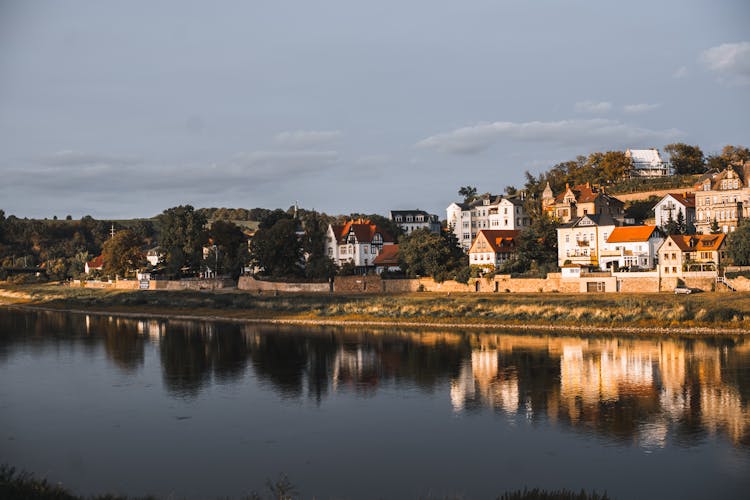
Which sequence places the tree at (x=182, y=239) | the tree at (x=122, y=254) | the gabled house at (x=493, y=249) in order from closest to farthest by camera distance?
the gabled house at (x=493, y=249) < the tree at (x=182, y=239) < the tree at (x=122, y=254)

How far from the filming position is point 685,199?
238ft

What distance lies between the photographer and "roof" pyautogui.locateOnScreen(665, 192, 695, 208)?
2788 inches

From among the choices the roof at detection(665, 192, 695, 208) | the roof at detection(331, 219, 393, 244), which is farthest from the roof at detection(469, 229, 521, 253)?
the roof at detection(665, 192, 695, 208)

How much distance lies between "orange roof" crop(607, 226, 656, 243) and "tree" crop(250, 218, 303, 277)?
3076 cm

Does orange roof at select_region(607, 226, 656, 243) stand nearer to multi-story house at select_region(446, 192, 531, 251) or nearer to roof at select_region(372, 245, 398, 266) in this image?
multi-story house at select_region(446, 192, 531, 251)

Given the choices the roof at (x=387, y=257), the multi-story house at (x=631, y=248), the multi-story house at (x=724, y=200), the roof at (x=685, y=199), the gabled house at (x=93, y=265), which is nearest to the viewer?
the multi-story house at (x=631, y=248)

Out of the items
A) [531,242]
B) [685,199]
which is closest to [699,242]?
[531,242]

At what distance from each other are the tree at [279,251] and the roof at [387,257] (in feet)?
27.4

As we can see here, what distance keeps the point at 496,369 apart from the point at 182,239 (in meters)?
60.7

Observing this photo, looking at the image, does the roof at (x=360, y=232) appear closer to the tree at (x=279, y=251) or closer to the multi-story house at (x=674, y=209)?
the tree at (x=279, y=251)

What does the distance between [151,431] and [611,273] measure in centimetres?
3974

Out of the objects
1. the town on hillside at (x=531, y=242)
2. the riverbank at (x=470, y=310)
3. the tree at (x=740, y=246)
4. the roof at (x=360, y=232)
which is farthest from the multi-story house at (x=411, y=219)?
the tree at (x=740, y=246)

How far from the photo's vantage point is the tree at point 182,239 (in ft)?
272

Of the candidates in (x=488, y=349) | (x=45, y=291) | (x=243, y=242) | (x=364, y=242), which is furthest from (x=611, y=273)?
(x=45, y=291)
